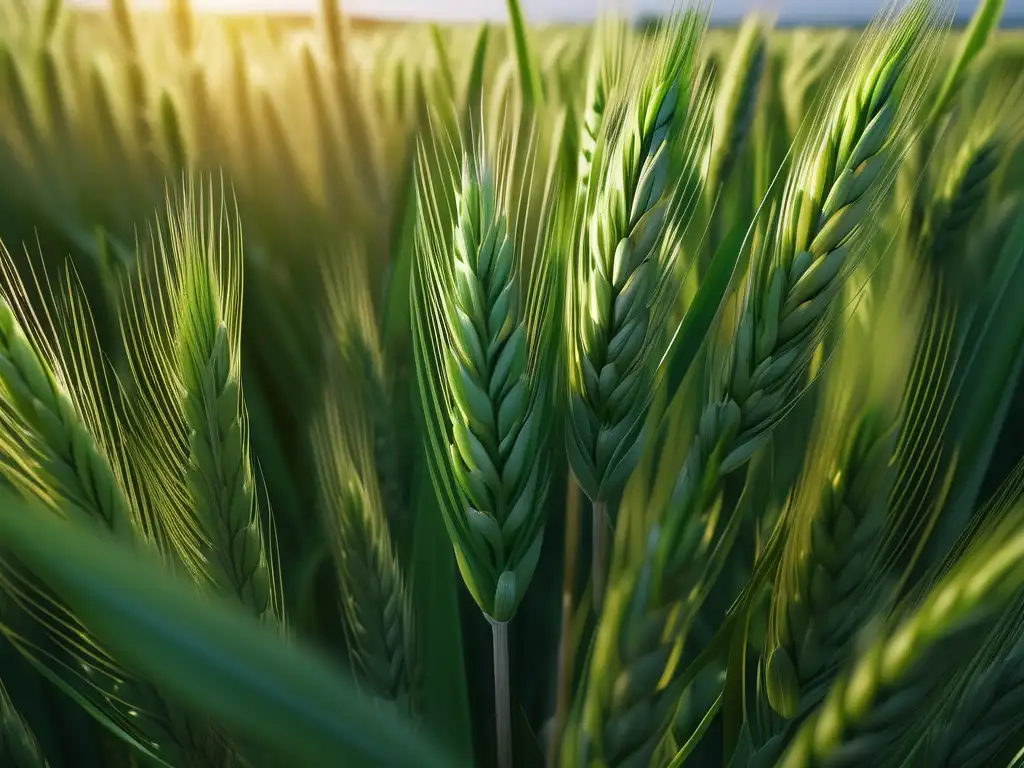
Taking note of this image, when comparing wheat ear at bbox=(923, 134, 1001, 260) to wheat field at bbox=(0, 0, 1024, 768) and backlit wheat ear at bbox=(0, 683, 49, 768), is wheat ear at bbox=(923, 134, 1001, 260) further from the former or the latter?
backlit wheat ear at bbox=(0, 683, 49, 768)

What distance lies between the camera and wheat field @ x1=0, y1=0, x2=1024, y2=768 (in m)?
0.20

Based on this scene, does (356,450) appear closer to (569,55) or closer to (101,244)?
(101,244)

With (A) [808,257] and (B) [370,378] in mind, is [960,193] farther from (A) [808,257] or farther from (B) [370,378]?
(B) [370,378]

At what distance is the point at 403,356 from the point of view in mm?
387

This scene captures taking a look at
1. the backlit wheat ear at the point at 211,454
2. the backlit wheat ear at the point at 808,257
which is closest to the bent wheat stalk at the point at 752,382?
the backlit wheat ear at the point at 808,257

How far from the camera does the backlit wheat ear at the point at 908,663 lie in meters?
0.17

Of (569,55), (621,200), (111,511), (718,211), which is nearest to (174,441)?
(111,511)

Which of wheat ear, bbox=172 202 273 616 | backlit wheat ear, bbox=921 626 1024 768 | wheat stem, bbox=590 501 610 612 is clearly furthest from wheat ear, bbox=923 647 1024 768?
wheat ear, bbox=172 202 273 616

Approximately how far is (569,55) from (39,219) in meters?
0.58

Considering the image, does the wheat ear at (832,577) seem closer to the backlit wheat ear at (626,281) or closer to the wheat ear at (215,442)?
the backlit wheat ear at (626,281)

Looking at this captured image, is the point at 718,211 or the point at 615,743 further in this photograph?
the point at 718,211

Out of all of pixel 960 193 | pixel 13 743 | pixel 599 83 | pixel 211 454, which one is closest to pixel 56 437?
pixel 211 454

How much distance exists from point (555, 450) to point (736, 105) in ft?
0.72

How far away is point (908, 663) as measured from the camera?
0.63 ft
